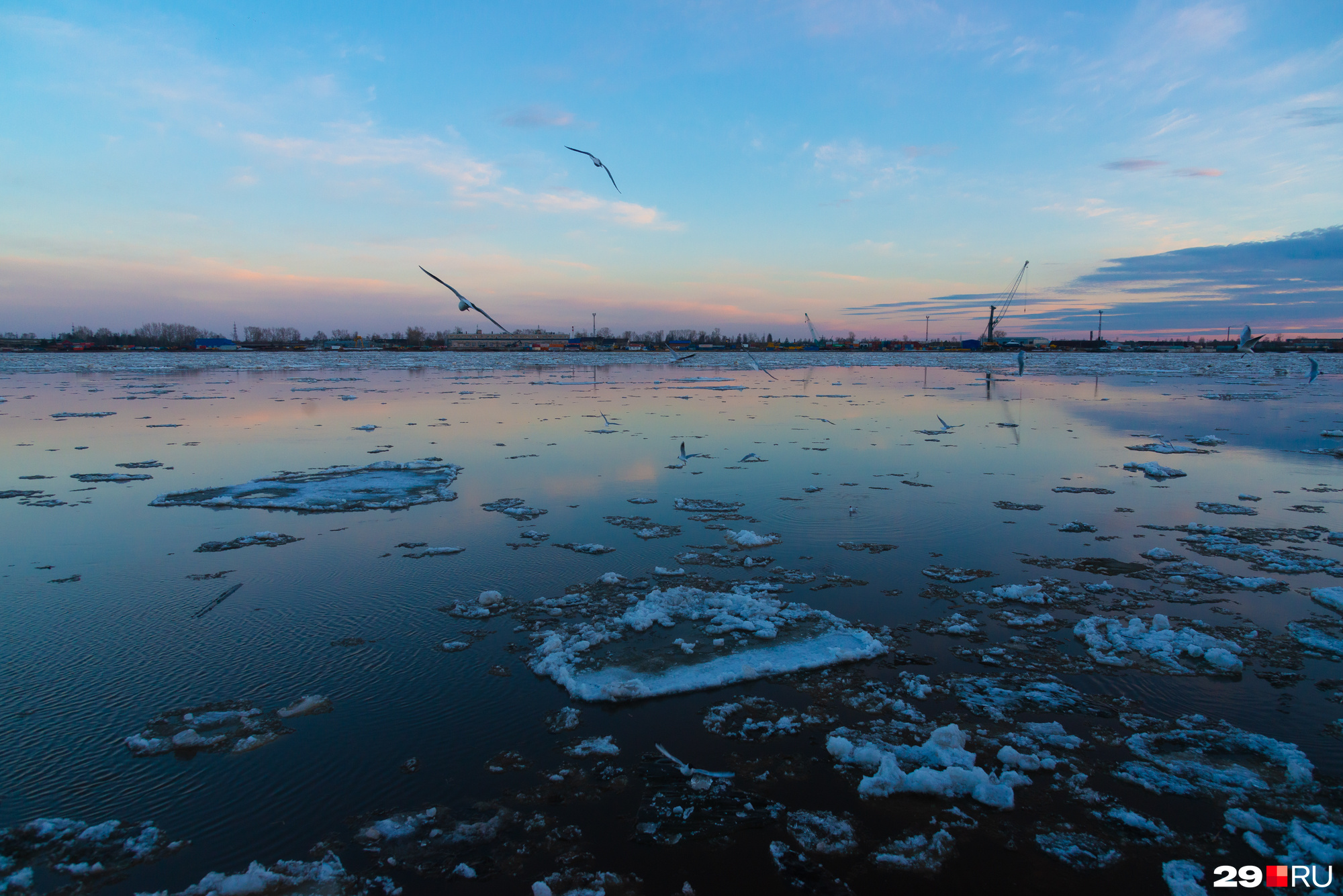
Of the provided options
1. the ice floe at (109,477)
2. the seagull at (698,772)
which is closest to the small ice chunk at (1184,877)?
the seagull at (698,772)

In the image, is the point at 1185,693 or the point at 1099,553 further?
the point at 1099,553

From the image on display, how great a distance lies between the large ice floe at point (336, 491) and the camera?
33.7ft

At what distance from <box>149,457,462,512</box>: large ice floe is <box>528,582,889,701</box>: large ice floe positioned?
17.1ft

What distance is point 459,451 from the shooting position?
15.1 metres

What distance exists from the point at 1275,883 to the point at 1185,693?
1.91m

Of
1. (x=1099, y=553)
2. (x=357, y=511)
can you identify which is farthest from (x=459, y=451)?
(x=1099, y=553)

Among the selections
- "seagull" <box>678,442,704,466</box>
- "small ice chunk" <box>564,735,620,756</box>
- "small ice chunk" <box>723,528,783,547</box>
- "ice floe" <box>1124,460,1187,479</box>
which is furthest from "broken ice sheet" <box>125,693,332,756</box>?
"ice floe" <box>1124,460,1187,479</box>

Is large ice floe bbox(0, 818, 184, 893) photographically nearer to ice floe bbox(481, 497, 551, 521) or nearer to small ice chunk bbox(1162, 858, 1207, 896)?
small ice chunk bbox(1162, 858, 1207, 896)

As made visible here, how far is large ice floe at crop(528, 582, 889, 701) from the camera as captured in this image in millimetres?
5316

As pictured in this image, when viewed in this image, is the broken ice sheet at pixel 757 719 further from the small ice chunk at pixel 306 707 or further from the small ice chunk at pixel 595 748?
the small ice chunk at pixel 306 707

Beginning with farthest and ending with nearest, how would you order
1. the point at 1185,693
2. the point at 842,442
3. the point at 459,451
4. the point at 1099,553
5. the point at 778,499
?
the point at 842,442, the point at 459,451, the point at 778,499, the point at 1099,553, the point at 1185,693

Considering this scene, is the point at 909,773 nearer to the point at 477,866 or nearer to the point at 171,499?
the point at 477,866

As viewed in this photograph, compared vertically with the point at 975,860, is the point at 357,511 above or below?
above

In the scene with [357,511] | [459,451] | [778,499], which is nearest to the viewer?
[357,511]
